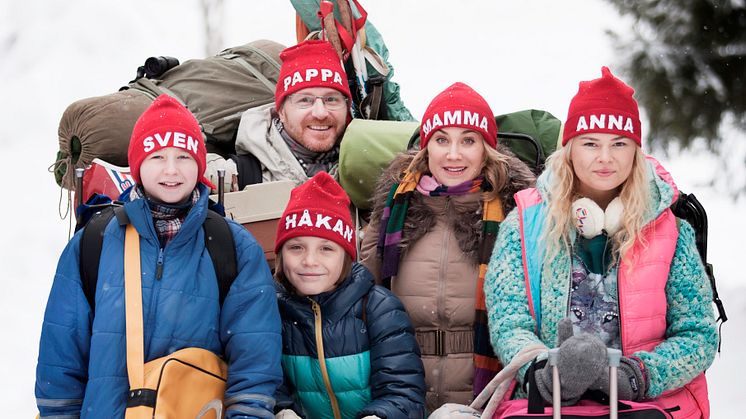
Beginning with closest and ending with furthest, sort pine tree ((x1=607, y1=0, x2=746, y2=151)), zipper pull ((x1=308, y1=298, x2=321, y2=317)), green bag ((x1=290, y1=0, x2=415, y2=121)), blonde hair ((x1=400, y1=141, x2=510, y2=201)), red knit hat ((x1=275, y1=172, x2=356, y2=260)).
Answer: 1. zipper pull ((x1=308, y1=298, x2=321, y2=317))
2. red knit hat ((x1=275, y1=172, x2=356, y2=260))
3. blonde hair ((x1=400, y1=141, x2=510, y2=201))
4. green bag ((x1=290, y1=0, x2=415, y2=121))
5. pine tree ((x1=607, y1=0, x2=746, y2=151))

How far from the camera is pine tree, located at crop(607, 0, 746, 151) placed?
7992 mm

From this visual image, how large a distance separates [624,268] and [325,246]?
133 cm

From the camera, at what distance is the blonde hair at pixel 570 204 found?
4082 mm

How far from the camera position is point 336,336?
14.3 feet

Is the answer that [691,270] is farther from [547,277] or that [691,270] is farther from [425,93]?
[425,93]

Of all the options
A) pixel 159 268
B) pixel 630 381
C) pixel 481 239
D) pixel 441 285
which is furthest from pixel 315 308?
pixel 630 381

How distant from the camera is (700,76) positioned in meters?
8.23

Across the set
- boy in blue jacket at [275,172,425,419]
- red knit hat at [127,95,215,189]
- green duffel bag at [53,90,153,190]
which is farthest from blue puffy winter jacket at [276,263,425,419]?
green duffel bag at [53,90,153,190]

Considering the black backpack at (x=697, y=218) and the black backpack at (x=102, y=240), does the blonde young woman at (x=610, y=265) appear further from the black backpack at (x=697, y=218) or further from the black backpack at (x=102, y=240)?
the black backpack at (x=102, y=240)

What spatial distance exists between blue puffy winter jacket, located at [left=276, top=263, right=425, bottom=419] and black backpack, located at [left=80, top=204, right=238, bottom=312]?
1.39ft

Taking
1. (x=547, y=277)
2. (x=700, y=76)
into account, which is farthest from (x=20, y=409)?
(x=700, y=76)

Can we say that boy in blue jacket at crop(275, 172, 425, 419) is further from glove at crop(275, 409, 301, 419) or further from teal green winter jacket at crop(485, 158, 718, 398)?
teal green winter jacket at crop(485, 158, 718, 398)

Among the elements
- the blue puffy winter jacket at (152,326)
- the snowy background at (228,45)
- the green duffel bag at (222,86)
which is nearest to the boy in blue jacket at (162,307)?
the blue puffy winter jacket at (152,326)

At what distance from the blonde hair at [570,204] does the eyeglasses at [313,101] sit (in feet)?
5.39
